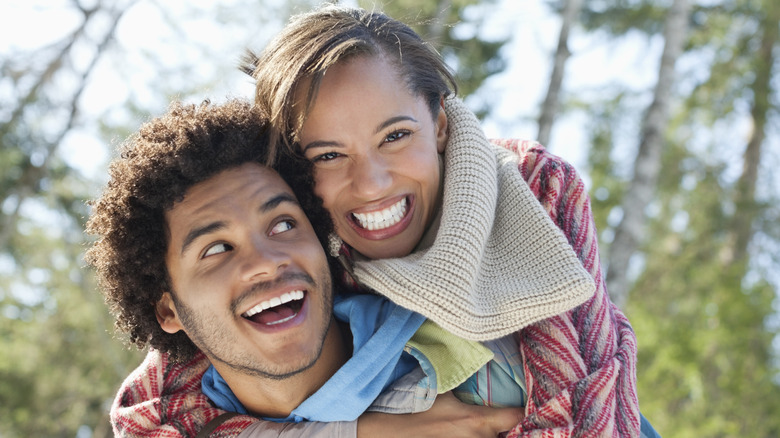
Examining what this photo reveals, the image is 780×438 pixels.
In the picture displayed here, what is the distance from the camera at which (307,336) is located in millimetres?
2576

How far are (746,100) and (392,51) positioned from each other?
464 inches

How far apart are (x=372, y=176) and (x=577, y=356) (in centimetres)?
95

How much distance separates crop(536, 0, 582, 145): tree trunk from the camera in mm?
6617

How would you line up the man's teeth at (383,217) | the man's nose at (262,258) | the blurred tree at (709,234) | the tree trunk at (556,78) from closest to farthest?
the man's nose at (262,258) < the man's teeth at (383,217) < the tree trunk at (556,78) < the blurred tree at (709,234)

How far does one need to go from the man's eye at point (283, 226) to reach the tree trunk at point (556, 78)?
428 cm

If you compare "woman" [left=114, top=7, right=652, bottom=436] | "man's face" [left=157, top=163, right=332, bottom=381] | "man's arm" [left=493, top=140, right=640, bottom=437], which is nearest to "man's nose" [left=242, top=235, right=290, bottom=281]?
"man's face" [left=157, top=163, right=332, bottom=381]

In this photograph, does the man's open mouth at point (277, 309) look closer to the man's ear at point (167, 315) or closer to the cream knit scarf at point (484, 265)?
the cream knit scarf at point (484, 265)

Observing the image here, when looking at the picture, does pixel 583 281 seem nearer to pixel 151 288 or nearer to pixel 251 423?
pixel 251 423

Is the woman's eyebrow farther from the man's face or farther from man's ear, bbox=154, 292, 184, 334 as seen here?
man's ear, bbox=154, 292, 184, 334

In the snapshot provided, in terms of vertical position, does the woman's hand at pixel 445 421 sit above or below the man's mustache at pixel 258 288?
below

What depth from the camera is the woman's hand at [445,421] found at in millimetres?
2520

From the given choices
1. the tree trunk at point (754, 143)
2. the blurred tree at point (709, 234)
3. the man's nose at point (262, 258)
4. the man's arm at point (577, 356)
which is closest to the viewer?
the man's arm at point (577, 356)

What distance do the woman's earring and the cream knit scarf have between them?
0.15 meters

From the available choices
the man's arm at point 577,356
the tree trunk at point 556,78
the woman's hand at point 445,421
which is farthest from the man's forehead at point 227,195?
the tree trunk at point 556,78
